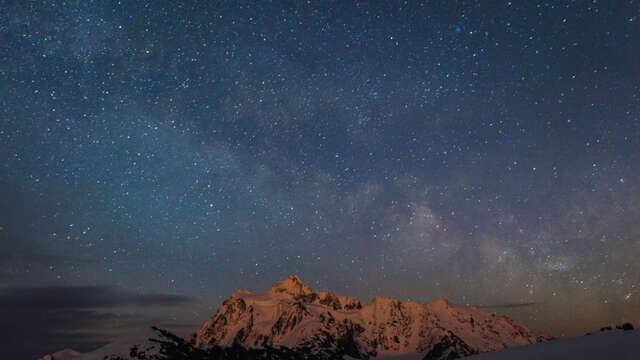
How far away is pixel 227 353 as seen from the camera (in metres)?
7.53

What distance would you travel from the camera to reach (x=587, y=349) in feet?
12.3

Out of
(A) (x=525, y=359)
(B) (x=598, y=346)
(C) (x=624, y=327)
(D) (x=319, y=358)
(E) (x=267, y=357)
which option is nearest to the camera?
(B) (x=598, y=346)

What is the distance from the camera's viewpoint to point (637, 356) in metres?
3.20

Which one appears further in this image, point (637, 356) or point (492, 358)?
point (492, 358)

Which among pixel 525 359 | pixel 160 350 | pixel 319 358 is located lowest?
pixel 319 358

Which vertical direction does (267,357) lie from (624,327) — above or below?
below

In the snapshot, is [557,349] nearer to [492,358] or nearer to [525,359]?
[525,359]

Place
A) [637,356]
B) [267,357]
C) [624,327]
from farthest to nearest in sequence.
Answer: [267,357] → [624,327] → [637,356]

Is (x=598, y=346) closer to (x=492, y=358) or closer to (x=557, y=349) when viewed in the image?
(x=557, y=349)

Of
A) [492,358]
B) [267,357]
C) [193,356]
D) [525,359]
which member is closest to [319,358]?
[267,357]

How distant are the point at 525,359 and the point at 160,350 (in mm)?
5243

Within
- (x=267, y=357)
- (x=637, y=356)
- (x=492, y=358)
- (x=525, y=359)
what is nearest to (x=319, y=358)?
(x=267, y=357)

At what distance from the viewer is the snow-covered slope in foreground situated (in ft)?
11.1

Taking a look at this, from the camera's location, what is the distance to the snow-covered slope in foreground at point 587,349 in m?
3.39
